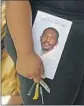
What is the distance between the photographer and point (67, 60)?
0.99 meters

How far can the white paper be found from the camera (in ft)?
3.22

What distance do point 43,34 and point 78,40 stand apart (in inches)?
5.0

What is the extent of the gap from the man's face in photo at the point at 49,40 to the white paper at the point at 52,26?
0.04 ft

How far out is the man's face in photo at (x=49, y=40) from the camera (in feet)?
3.23

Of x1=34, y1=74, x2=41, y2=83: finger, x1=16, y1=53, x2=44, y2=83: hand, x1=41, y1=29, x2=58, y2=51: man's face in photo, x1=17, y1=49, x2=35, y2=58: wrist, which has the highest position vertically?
x1=41, y1=29, x2=58, y2=51: man's face in photo

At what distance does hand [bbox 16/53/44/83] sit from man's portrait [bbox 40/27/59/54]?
5cm

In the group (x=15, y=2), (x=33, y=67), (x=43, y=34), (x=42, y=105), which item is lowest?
(x=42, y=105)

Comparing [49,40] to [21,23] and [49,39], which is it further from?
[21,23]

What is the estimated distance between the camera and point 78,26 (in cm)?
96

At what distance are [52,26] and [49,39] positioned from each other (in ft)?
0.16

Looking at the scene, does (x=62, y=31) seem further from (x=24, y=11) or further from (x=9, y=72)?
(x=9, y=72)

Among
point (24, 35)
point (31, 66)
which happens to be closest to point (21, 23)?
point (24, 35)

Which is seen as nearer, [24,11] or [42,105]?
[24,11]

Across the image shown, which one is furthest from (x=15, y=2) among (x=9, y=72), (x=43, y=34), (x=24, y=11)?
(x=9, y=72)
